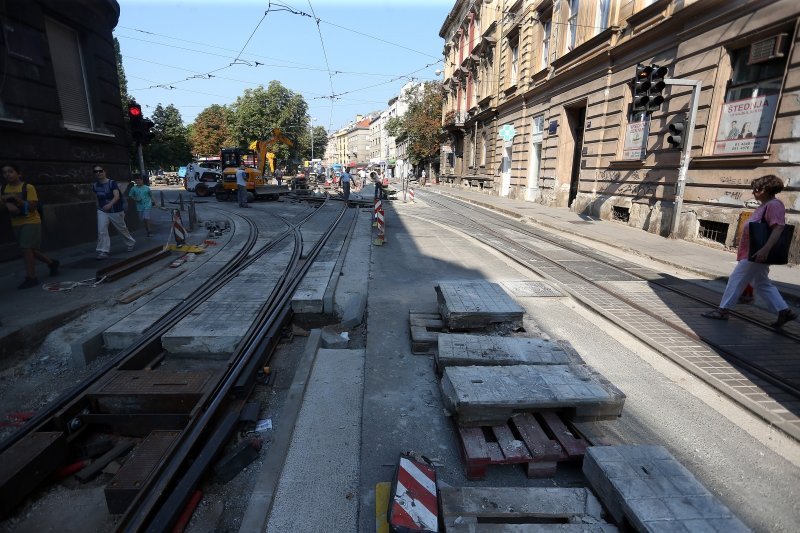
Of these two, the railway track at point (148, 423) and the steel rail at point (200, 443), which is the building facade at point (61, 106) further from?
the steel rail at point (200, 443)

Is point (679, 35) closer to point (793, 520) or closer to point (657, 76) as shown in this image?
point (657, 76)

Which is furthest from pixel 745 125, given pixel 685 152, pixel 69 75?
pixel 69 75

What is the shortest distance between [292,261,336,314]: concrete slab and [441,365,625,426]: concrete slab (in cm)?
276

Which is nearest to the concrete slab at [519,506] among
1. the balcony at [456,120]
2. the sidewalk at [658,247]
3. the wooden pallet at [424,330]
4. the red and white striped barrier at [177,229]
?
the wooden pallet at [424,330]

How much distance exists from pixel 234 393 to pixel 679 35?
48.6 feet

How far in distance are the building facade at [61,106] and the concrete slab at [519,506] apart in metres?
9.99

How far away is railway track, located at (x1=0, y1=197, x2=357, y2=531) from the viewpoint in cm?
253

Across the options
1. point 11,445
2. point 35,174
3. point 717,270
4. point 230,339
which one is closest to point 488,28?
point 717,270

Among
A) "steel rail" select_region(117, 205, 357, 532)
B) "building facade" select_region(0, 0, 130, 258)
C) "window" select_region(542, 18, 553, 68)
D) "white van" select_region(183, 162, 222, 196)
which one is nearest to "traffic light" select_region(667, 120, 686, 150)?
"steel rail" select_region(117, 205, 357, 532)

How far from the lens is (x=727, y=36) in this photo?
10062 mm

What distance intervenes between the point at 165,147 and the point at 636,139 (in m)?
47.0

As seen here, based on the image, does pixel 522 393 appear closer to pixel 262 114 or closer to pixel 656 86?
pixel 656 86

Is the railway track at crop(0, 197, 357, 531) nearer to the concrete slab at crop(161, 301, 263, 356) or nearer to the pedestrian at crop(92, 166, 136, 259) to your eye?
the concrete slab at crop(161, 301, 263, 356)

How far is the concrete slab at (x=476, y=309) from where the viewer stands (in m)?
4.69
